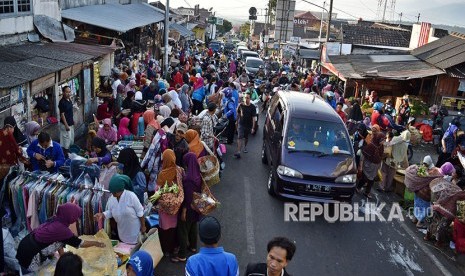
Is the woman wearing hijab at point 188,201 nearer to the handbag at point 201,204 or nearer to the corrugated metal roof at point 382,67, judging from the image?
the handbag at point 201,204

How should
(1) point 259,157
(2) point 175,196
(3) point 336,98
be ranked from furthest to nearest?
(3) point 336,98 → (1) point 259,157 → (2) point 175,196

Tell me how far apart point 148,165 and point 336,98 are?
1068 centimetres

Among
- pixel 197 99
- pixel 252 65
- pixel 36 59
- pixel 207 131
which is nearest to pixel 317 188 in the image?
pixel 207 131

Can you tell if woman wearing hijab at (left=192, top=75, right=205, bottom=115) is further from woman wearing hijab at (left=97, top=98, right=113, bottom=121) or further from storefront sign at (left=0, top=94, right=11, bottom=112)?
storefront sign at (left=0, top=94, right=11, bottom=112)

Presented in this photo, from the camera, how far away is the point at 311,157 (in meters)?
8.51

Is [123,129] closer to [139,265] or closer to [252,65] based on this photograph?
[139,265]

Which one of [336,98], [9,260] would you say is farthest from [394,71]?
[9,260]

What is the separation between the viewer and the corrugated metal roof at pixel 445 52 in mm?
16172

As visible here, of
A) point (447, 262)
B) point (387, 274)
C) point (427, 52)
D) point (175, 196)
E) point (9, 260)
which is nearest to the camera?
point (9, 260)

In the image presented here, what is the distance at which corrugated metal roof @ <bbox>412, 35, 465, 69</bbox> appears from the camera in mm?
16172

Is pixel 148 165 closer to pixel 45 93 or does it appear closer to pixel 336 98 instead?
pixel 45 93

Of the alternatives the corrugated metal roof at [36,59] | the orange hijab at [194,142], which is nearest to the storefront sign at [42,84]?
the corrugated metal roof at [36,59]

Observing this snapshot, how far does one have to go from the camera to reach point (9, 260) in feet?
17.5

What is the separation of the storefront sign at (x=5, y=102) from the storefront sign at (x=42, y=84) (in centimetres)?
72
